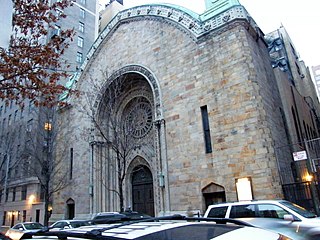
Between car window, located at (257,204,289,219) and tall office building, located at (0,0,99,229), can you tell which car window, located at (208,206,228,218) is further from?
tall office building, located at (0,0,99,229)

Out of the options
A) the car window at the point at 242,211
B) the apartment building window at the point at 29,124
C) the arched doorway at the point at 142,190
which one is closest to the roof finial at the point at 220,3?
the arched doorway at the point at 142,190

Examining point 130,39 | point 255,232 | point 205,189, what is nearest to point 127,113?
point 130,39

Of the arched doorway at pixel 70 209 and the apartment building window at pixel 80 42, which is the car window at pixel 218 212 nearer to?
the arched doorway at pixel 70 209

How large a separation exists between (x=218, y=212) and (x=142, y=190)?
450 inches

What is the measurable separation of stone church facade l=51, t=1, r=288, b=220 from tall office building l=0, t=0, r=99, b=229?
4.83 m

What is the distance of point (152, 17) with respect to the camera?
785 inches

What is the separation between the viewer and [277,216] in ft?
25.0

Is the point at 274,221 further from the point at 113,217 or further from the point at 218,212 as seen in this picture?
the point at 113,217

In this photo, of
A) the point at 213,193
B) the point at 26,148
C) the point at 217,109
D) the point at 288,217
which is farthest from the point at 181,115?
the point at 26,148

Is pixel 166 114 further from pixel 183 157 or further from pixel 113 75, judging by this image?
pixel 113 75

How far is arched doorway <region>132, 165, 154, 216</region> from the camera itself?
18703 mm

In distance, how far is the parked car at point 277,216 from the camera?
6713mm

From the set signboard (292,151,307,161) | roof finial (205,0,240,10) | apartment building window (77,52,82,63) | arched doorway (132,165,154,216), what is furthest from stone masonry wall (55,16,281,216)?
apartment building window (77,52,82,63)

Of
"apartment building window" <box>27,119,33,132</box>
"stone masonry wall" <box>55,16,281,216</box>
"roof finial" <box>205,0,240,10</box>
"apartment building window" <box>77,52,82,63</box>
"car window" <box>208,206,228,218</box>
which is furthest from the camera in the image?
"apartment building window" <box>77,52,82,63</box>
